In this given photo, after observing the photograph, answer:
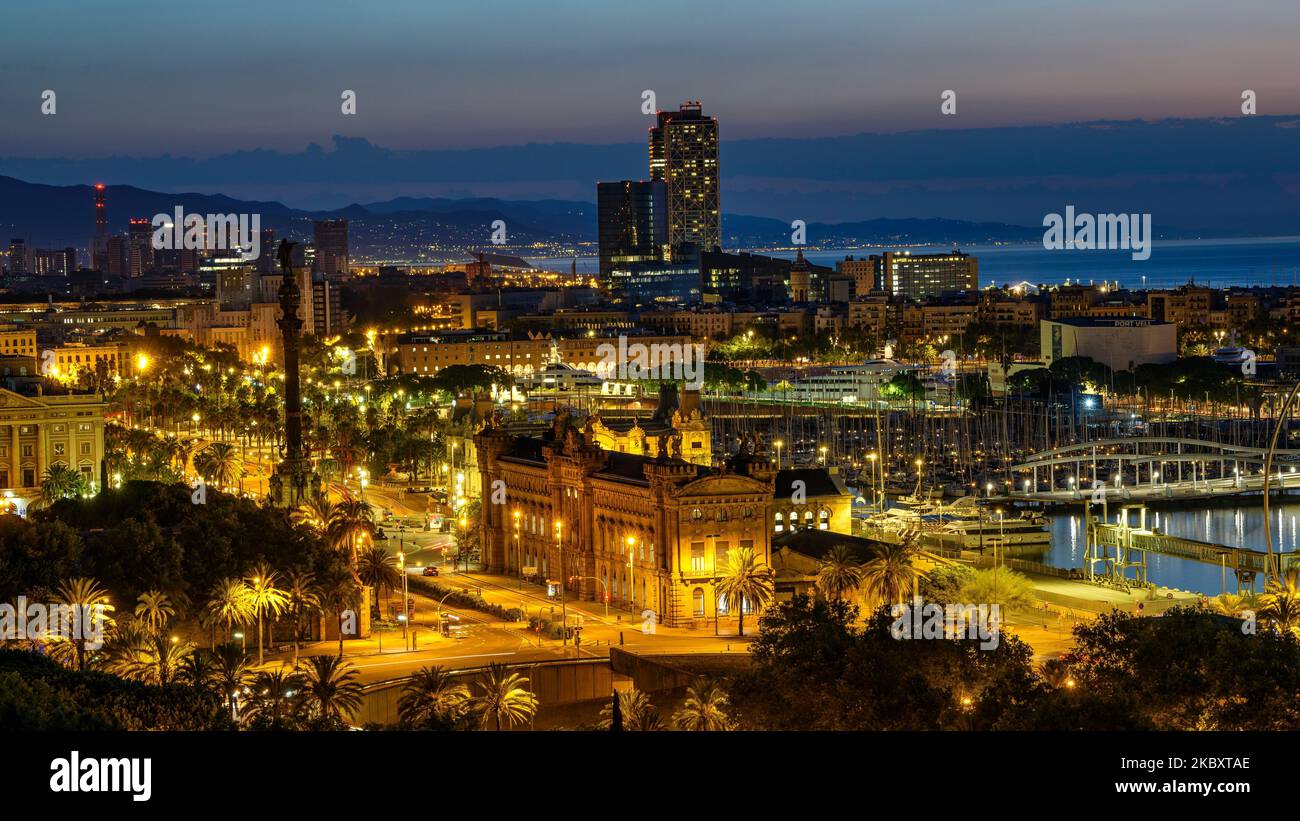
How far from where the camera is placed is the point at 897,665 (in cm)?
4081

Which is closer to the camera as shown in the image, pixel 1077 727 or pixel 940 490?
pixel 1077 727

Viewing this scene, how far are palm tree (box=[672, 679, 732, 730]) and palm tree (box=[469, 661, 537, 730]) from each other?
3.58 meters

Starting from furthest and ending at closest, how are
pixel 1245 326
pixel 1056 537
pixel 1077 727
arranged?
pixel 1245 326, pixel 1056 537, pixel 1077 727

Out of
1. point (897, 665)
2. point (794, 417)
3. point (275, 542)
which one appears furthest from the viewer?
point (794, 417)

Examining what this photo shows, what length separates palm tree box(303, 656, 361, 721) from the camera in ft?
139

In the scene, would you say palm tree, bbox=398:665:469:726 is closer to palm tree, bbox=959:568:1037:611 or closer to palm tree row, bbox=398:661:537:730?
palm tree row, bbox=398:661:537:730

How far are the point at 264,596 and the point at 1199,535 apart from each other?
48778mm

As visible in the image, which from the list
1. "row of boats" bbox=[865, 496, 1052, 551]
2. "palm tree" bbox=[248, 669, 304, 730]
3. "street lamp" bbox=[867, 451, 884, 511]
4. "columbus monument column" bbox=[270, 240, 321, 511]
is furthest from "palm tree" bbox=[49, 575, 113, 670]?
"street lamp" bbox=[867, 451, 884, 511]

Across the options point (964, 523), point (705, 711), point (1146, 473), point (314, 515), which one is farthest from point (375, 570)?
point (1146, 473)

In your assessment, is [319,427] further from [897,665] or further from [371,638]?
[897,665]

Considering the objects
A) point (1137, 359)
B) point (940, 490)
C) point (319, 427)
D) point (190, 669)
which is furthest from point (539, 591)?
point (1137, 359)

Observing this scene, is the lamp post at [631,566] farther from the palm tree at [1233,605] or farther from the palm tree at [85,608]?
the palm tree at [1233,605]

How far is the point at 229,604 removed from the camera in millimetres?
52656
